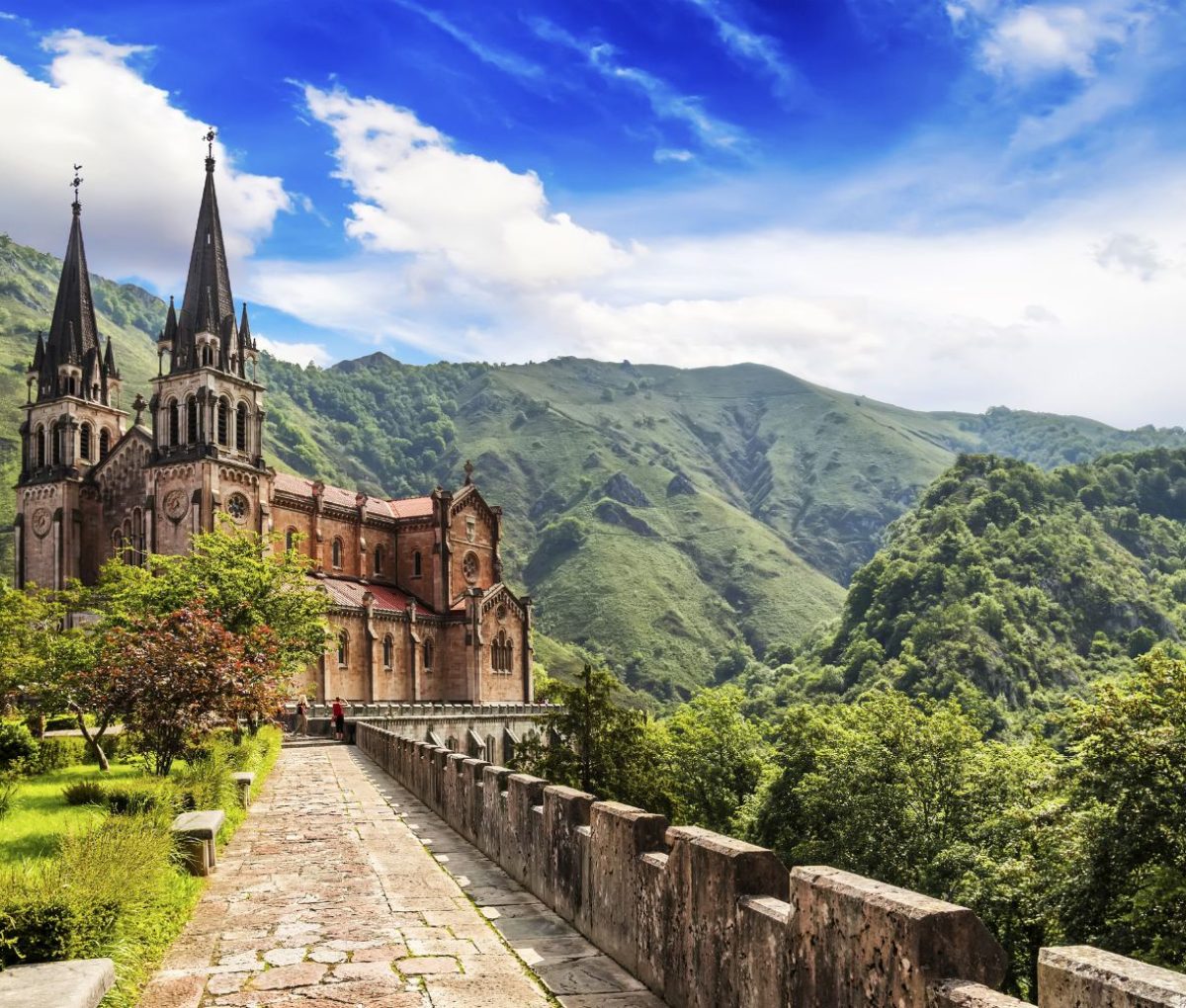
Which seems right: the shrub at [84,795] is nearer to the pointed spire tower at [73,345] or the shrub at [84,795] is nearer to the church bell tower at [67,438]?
the church bell tower at [67,438]

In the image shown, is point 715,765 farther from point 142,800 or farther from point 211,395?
point 142,800

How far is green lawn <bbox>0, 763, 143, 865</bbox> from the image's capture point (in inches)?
494

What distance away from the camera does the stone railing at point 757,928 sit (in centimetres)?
382

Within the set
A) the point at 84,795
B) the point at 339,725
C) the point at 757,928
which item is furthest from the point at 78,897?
the point at 339,725

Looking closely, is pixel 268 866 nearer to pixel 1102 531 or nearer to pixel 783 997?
pixel 783 997

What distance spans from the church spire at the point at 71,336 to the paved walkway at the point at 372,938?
200 feet

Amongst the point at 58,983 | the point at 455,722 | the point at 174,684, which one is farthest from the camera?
the point at 455,722

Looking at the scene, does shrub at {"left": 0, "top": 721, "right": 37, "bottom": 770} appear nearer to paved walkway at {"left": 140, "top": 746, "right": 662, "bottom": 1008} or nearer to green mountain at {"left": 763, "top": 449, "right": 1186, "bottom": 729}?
A: paved walkway at {"left": 140, "top": 746, "right": 662, "bottom": 1008}

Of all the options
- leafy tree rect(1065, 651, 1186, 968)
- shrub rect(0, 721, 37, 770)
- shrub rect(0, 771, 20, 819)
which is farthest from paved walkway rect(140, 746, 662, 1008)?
A: leafy tree rect(1065, 651, 1186, 968)

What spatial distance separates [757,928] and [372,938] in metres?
4.31

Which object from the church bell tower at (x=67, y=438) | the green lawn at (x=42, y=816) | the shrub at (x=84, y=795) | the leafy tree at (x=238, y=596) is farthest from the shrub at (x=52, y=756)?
the church bell tower at (x=67, y=438)

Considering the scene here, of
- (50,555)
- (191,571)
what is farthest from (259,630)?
(50,555)

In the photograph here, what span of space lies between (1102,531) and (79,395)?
13773cm

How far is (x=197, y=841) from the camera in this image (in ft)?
37.8
